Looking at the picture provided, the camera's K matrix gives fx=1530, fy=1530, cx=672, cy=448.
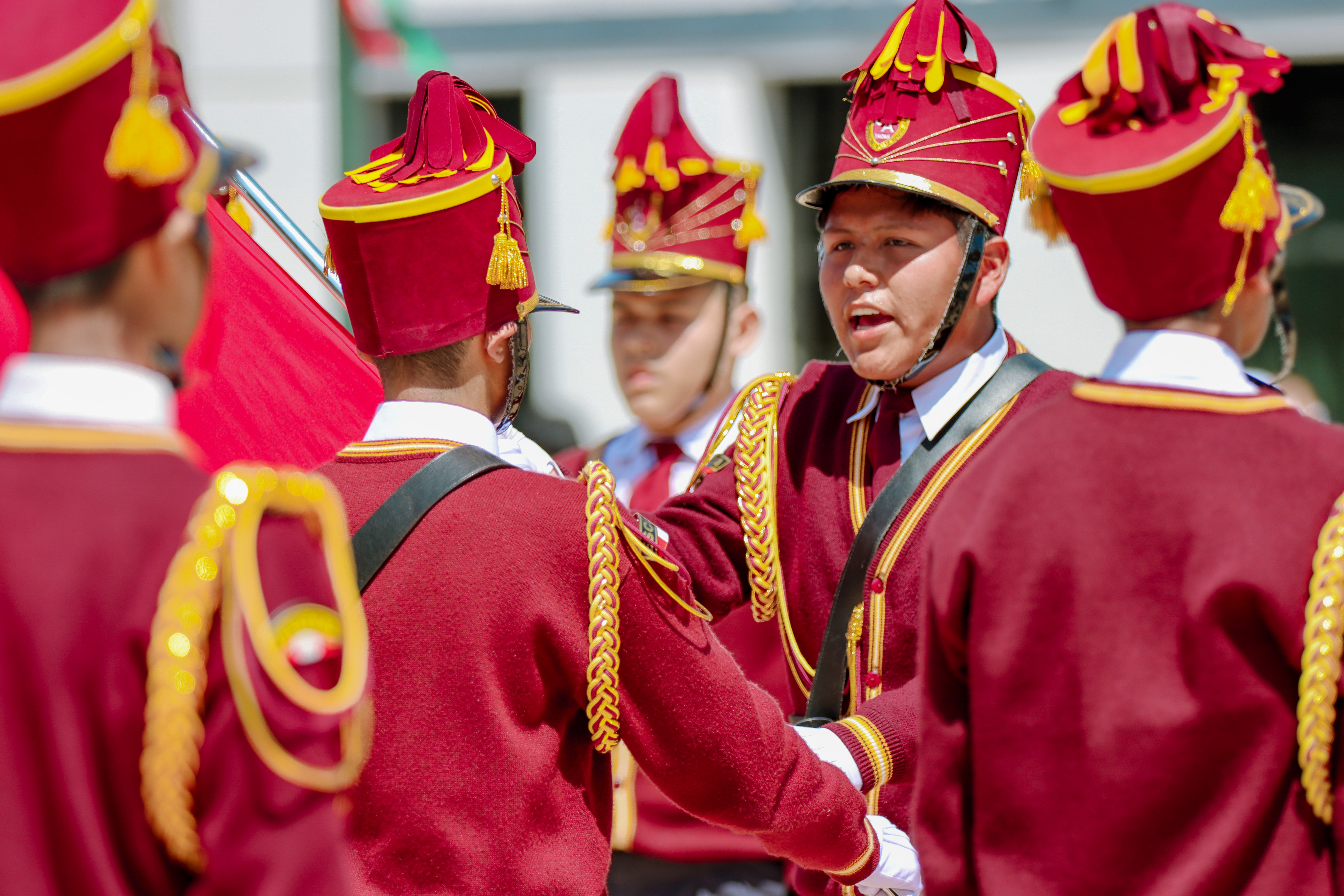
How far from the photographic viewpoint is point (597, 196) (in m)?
7.50

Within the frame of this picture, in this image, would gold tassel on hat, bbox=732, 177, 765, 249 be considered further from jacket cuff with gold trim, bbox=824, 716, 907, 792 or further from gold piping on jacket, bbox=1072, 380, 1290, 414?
gold piping on jacket, bbox=1072, 380, 1290, 414

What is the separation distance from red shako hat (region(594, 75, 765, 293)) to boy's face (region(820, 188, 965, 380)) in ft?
5.18

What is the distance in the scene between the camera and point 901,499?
8.34 feet

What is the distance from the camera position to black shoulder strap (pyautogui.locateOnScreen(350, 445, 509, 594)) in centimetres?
195

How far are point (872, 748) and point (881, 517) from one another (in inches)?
15.1

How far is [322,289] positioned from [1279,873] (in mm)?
3333

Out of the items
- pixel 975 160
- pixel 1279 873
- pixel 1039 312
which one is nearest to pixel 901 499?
pixel 975 160

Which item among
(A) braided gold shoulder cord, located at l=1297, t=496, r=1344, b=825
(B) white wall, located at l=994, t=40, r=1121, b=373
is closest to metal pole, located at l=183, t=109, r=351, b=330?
(A) braided gold shoulder cord, located at l=1297, t=496, r=1344, b=825

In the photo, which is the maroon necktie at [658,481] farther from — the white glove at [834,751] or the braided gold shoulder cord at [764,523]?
the white glove at [834,751]

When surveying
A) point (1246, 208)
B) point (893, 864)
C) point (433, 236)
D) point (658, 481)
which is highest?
point (1246, 208)

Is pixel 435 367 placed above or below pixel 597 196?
above

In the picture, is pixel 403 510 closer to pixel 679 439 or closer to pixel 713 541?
pixel 713 541

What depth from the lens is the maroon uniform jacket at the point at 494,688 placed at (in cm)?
194

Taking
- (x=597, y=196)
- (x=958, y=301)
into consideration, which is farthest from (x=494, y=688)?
(x=597, y=196)
